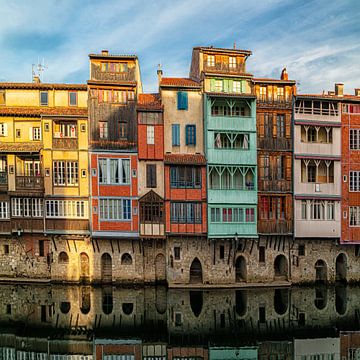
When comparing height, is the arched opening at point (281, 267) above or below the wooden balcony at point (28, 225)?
below

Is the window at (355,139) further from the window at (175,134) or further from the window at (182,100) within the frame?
the window at (175,134)

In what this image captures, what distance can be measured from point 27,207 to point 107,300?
12303 millimetres

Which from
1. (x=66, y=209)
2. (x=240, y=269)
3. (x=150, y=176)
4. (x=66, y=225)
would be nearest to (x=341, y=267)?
(x=240, y=269)

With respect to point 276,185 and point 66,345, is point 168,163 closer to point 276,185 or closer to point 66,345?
point 276,185

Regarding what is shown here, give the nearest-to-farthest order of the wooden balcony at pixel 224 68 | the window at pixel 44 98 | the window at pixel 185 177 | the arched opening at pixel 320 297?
the arched opening at pixel 320 297 < the window at pixel 185 177 < the wooden balcony at pixel 224 68 < the window at pixel 44 98

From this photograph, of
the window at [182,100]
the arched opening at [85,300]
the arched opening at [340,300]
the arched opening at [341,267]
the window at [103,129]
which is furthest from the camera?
the arched opening at [341,267]

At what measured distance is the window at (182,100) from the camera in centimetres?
3422

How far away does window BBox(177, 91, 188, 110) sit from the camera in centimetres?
3422

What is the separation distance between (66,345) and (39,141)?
794 inches

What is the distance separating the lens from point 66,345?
2262cm

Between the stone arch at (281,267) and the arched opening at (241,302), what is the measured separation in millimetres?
5273

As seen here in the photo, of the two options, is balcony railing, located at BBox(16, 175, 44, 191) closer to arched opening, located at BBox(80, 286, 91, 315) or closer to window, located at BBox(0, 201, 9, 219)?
window, located at BBox(0, 201, 9, 219)

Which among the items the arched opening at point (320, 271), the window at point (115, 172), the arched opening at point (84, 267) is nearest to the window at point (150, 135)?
the window at point (115, 172)

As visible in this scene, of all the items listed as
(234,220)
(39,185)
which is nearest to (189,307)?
(234,220)
